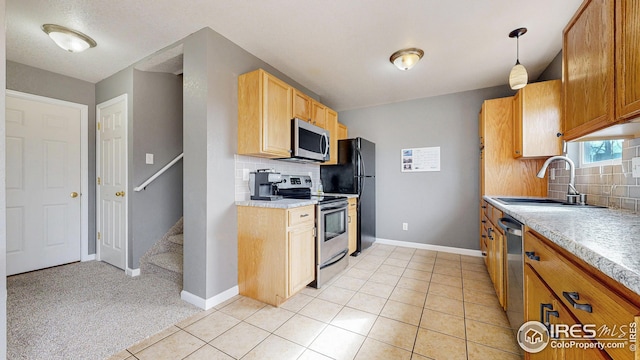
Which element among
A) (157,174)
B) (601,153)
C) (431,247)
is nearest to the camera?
(601,153)

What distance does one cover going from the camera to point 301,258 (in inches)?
86.5

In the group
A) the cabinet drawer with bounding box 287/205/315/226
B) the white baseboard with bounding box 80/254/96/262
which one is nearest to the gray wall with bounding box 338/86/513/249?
the cabinet drawer with bounding box 287/205/315/226

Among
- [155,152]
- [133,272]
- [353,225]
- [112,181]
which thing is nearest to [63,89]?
[112,181]

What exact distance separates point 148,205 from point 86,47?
168 cm

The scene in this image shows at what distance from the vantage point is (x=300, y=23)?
2.03m

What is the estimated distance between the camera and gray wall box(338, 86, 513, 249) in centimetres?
347

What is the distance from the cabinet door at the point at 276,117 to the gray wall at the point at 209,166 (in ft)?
1.14

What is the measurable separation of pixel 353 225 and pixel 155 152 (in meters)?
2.72

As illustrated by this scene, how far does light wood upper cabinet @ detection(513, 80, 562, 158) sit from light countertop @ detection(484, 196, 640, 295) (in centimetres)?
131

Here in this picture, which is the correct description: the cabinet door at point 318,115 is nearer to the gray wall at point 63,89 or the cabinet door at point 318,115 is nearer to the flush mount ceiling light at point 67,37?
the flush mount ceiling light at point 67,37

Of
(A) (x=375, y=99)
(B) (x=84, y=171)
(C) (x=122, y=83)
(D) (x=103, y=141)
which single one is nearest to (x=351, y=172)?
(A) (x=375, y=99)

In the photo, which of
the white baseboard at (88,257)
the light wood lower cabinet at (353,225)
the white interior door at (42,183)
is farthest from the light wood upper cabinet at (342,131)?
the white baseboard at (88,257)

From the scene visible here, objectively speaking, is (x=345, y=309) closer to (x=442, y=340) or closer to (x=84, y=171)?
(x=442, y=340)

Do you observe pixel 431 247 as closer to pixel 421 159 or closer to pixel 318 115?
pixel 421 159
